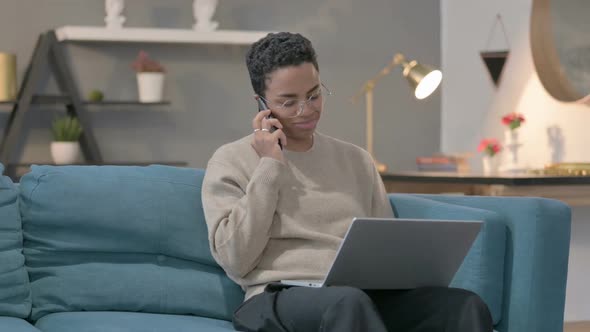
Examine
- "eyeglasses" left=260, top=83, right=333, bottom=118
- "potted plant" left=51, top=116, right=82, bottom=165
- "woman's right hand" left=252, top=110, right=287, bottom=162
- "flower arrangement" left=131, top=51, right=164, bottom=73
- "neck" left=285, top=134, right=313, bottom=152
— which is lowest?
"potted plant" left=51, top=116, right=82, bottom=165

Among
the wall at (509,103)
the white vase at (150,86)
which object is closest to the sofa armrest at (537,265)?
the wall at (509,103)

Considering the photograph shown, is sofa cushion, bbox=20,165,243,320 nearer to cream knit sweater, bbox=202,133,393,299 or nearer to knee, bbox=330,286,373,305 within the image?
cream knit sweater, bbox=202,133,393,299

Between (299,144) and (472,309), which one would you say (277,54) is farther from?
(472,309)

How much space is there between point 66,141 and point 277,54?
2.88 m

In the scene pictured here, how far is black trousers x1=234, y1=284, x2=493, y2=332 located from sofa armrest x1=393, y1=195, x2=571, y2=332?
28cm

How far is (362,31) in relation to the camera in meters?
5.68

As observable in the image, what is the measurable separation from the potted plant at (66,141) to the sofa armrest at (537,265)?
311 cm

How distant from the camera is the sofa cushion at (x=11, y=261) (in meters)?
2.32

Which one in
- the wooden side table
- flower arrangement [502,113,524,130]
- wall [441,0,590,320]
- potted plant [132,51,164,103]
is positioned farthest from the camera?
potted plant [132,51,164,103]

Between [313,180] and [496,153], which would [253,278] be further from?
[496,153]

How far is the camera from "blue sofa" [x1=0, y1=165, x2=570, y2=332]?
228 centimetres

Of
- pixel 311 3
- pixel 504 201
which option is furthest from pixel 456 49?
pixel 504 201

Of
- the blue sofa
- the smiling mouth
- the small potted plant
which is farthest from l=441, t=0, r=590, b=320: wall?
the smiling mouth

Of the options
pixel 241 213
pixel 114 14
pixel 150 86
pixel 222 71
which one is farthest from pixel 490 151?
pixel 241 213
